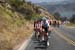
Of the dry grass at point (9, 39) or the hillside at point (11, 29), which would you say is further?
the hillside at point (11, 29)

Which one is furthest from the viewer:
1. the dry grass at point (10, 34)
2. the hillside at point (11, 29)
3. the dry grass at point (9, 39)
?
the hillside at point (11, 29)

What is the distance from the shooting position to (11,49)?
2273 cm

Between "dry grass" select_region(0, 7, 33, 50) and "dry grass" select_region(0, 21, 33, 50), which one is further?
"dry grass" select_region(0, 7, 33, 50)

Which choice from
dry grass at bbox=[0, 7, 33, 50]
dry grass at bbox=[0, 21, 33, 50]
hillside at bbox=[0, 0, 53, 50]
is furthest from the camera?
hillside at bbox=[0, 0, 53, 50]

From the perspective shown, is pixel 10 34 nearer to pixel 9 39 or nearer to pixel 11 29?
pixel 9 39

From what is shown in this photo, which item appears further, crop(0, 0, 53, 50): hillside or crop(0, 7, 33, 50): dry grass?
crop(0, 0, 53, 50): hillside

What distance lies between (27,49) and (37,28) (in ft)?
30.3

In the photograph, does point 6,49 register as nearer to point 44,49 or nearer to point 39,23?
point 44,49

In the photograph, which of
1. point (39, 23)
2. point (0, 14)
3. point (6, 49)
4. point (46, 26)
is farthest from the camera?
point (0, 14)

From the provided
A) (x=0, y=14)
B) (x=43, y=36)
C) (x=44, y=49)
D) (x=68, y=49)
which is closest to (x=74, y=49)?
(x=68, y=49)

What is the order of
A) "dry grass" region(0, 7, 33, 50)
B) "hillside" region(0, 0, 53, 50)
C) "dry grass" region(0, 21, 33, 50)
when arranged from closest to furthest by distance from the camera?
"dry grass" region(0, 21, 33, 50)
"dry grass" region(0, 7, 33, 50)
"hillside" region(0, 0, 53, 50)

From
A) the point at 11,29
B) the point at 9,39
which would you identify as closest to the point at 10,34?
the point at 9,39

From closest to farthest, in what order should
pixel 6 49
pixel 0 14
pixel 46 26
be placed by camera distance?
pixel 6 49
pixel 46 26
pixel 0 14

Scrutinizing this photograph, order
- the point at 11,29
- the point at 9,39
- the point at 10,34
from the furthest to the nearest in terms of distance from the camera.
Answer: the point at 11,29, the point at 10,34, the point at 9,39
